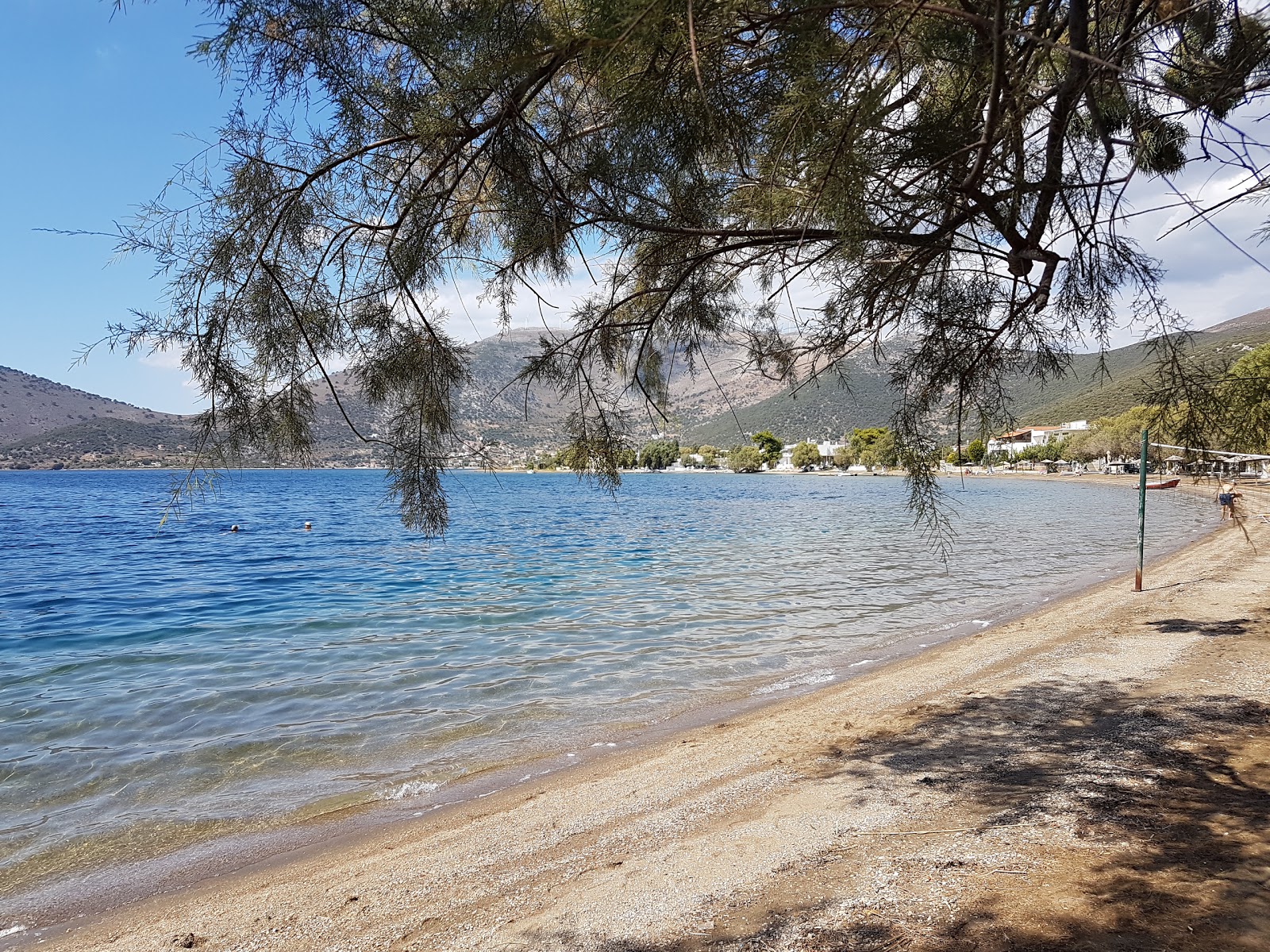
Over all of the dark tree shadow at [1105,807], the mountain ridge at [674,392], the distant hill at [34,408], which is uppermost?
the distant hill at [34,408]

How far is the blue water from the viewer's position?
4.62 meters

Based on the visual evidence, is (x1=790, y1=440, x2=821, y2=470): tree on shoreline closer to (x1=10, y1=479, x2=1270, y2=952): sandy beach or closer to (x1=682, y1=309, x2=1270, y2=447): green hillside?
(x1=10, y1=479, x2=1270, y2=952): sandy beach

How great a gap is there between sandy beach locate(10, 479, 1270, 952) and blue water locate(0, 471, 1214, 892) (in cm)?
102

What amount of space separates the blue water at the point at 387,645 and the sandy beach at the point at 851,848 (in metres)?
1.02

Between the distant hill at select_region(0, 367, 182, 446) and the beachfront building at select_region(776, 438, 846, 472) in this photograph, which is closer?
the distant hill at select_region(0, 367, 182, 446)

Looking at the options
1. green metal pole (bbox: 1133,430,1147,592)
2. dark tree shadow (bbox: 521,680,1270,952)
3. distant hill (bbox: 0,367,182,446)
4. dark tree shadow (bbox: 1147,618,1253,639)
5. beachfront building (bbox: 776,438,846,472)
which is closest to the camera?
dark tree shadow (bbox: 521,680,1270,952)

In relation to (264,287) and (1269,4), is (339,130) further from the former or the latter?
(1269,4)

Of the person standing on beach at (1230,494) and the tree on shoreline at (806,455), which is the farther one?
the tree on shoreline at (806,455)

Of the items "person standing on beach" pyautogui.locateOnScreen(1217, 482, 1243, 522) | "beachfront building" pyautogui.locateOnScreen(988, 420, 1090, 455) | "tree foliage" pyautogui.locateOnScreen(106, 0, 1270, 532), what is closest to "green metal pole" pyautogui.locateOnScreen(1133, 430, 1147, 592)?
"person standing on beach" pyautogui.locateOnScreen(1217, 482, 1243, 522)

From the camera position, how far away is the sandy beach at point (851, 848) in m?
2.21

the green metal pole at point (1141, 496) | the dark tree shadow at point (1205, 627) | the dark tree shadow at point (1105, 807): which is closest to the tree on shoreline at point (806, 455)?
the green metal pole at point (1141, 496)

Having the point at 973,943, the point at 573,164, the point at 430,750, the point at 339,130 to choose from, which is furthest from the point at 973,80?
the point at 430,750

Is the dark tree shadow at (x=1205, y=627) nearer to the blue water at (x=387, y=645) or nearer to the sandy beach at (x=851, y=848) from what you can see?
the sandy beach at (x=851, y=848)

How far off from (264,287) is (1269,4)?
288 cm
